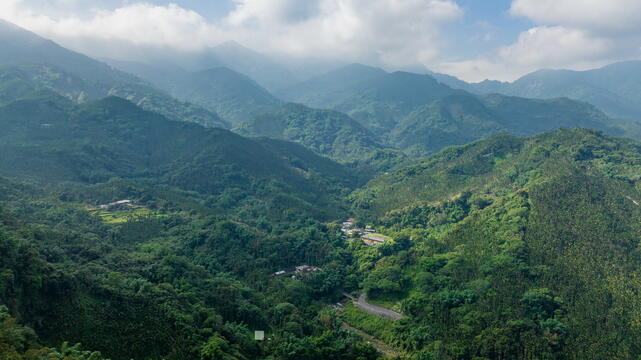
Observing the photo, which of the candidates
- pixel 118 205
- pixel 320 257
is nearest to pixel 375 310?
pixel 320 257

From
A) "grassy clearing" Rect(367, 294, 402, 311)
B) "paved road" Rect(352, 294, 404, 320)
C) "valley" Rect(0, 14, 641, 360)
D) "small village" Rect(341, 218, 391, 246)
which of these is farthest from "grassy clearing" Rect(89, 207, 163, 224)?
"grassy clearing" Rect(367, 294, 402, 311)

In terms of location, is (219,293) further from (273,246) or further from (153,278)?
(273,246)

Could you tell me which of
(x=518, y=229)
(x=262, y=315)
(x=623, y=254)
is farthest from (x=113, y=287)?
(x=623, y=254)

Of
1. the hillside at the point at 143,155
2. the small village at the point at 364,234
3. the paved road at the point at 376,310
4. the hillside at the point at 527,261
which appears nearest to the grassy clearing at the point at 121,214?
the hillside at the point at 143,155

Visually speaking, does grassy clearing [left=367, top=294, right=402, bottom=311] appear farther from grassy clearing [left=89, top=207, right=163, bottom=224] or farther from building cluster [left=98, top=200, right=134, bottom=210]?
building cluster [left=98, top=200, right=134, bottom=210]

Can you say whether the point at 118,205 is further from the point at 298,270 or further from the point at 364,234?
the point at 364,234
